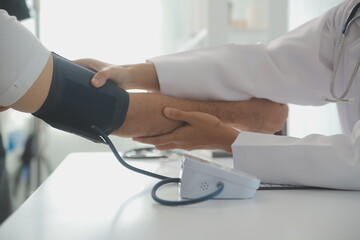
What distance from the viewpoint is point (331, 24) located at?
102cm

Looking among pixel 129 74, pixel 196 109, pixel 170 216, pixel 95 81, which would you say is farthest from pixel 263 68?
pixel 170 216

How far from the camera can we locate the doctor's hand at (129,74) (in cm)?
80

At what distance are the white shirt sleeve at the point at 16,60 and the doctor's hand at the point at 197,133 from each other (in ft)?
1.00

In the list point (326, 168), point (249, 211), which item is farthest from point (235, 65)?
point (249, 211)

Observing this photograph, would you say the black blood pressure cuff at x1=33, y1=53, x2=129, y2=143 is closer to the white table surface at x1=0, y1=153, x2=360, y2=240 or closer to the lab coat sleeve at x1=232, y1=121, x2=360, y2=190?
the white table surface at x1=0, y1=153, x2=360, y2=240

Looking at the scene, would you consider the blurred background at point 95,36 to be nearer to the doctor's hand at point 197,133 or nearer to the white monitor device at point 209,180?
the doctor's hand at point 197,133

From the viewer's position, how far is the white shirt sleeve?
0.61 meters

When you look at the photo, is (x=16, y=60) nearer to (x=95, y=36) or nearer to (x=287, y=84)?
(x=287, y=84)

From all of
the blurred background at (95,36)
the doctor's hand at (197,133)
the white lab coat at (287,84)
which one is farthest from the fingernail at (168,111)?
the blurred background at (95,36)

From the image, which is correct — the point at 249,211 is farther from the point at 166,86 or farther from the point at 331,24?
the point at 331,24

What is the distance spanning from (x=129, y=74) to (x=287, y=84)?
439mm

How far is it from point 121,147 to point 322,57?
7.79 feet

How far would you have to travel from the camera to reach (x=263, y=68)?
1.02m

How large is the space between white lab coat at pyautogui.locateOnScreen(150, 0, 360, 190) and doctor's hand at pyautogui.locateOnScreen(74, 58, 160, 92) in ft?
0.09
